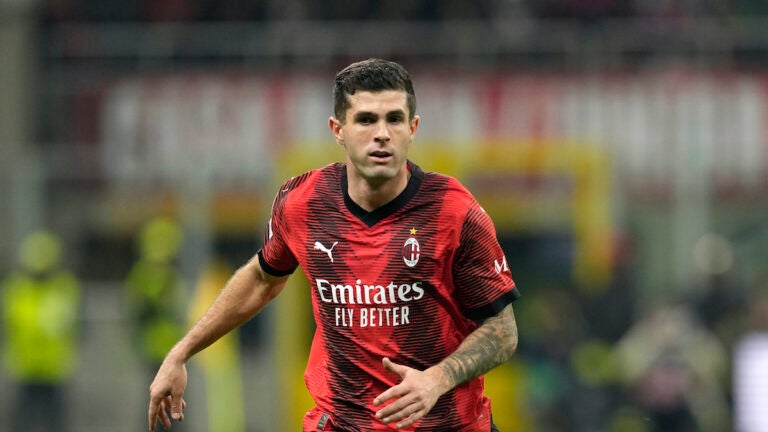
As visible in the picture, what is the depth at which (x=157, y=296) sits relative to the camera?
45.3 ft

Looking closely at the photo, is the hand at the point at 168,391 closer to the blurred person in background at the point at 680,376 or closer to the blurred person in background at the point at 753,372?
the blurred person in background at the point at 680,376

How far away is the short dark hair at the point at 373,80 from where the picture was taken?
513cm

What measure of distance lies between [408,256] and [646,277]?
9.78m

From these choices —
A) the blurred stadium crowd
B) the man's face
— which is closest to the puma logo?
the man's face

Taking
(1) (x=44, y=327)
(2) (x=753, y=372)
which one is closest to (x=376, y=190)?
(2) (x=753, y=372)

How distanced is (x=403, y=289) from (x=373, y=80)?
0.74 m

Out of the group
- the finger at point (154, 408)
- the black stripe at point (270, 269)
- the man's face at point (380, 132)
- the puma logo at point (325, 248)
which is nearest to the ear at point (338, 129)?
the man's face at point (380, 132)

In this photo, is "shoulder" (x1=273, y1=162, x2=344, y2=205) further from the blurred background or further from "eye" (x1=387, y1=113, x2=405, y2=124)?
the blurred background

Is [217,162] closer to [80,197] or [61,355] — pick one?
[80,197]

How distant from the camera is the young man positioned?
514cm

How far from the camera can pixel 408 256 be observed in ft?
17.0

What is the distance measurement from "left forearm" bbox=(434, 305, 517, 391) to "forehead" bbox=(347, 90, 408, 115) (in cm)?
81

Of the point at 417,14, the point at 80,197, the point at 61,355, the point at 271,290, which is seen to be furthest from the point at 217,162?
the point at 271,290

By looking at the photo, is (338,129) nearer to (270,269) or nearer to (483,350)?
(270,269)
